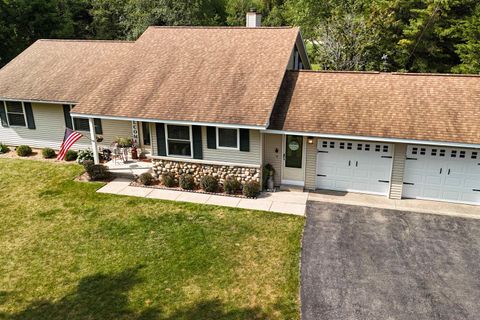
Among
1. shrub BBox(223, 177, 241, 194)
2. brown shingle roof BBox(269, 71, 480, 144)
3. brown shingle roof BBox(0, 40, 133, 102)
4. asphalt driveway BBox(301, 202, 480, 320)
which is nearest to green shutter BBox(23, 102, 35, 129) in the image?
brown shingle roof BBox(0, 40, 133, 102)

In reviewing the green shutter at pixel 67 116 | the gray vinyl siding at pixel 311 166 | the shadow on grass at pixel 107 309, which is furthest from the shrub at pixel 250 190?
the green shutter at pixel 67 116

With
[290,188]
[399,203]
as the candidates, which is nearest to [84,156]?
[290,188]

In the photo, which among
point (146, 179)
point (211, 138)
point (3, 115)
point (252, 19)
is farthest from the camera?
point (252, 19)

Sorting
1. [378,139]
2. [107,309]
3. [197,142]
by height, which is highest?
[378,139]

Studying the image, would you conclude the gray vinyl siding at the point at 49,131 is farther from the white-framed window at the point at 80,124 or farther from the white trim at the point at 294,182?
the white trim at the point at 294,182

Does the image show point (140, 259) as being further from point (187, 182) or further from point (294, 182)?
point (294, 182)

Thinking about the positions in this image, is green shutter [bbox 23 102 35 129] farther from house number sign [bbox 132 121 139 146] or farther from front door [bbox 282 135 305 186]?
front door [bbox 282 135 305 186]

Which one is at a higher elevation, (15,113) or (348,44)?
(348,44)
